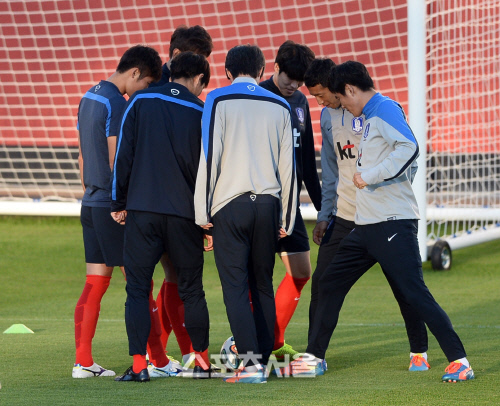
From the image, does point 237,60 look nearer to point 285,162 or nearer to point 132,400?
point 285,162

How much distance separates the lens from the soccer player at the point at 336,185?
414 cm

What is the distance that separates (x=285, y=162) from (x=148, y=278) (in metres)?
0.82

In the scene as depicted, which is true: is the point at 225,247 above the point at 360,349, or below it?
above

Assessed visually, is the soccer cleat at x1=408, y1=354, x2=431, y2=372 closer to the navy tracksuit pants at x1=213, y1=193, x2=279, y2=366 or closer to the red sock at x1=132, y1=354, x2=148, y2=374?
the navy tracksuit pants at x1=213, y1=193, x2=279, y2=366

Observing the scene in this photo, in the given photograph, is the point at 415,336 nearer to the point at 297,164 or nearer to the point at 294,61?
the point at 297,164

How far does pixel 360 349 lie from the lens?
4.81 metres

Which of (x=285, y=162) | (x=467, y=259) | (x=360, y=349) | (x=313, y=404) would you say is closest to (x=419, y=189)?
(x=467, y=259)

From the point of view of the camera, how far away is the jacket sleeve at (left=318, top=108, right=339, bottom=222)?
4.37m

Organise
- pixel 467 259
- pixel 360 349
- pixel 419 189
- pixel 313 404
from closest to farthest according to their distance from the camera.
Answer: pixel 313 404
pixel 360 349
pixel 419 189
pixel 467 259

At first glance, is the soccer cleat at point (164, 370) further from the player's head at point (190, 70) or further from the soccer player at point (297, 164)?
the player's head at point (190, 70)

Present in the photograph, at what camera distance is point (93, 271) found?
4164 mm

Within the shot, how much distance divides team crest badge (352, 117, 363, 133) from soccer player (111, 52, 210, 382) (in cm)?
80

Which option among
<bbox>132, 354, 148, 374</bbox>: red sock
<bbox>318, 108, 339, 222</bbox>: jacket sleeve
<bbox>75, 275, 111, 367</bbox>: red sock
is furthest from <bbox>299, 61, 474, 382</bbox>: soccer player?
<bbox>75, 275, 111, 367</bbox>: red sock

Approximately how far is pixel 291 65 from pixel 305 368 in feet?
4.95
